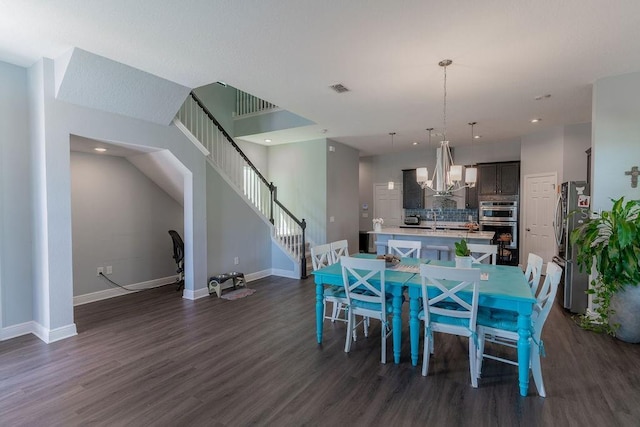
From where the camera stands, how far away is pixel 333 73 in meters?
3.47

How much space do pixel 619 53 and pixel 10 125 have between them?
6.28m

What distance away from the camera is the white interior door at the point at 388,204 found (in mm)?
9078

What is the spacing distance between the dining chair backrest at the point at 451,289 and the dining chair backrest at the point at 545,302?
1.55 ft

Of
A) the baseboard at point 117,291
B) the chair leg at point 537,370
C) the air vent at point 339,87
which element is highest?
the air vent at point 339,87

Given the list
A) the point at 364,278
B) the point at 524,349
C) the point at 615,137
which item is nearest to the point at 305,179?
the point at 364,278

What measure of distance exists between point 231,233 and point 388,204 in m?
5.21

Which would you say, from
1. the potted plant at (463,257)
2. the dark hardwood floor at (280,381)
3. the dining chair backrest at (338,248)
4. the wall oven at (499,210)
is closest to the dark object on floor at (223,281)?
the dark hardwood floor at (280,381)

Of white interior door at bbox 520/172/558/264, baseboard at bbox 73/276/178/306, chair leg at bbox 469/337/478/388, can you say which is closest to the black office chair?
baseboard at bbox 73/276/178/306

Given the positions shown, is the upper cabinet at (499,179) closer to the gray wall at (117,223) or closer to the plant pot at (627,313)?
the plant pot at (627,313)

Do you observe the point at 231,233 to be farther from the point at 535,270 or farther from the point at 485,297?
the point at 535,270

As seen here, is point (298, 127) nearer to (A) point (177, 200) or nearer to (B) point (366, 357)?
(A) point (177, 200)

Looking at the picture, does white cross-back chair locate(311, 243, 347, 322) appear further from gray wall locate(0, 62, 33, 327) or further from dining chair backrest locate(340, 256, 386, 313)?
gray wall locate(0, 62, 33, 327)

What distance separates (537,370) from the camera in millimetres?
2354

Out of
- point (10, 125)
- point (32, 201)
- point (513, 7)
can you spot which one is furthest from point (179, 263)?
point (513, 7)
